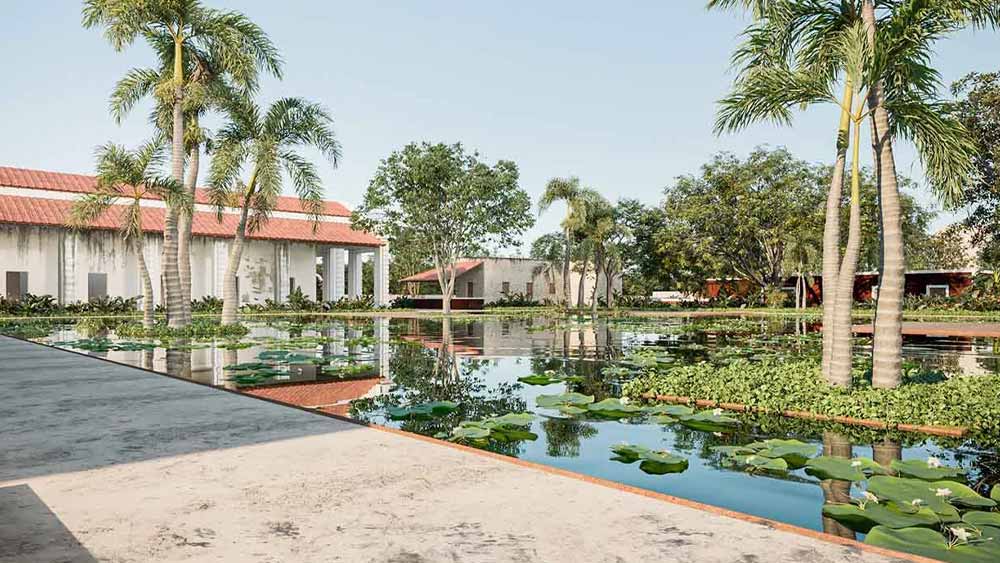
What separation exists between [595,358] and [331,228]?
35.0m

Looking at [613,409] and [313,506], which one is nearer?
[313,506]

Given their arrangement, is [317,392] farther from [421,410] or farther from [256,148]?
[256,148]

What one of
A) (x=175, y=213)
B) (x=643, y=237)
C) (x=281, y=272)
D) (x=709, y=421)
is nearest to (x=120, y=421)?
(x=709, y=421)

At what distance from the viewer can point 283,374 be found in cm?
1139

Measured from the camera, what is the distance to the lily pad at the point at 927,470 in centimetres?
502

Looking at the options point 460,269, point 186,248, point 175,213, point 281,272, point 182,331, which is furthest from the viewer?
point 460,269

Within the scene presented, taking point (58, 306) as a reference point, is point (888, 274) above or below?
above

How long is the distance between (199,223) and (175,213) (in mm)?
21932

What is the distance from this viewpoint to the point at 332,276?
151ft

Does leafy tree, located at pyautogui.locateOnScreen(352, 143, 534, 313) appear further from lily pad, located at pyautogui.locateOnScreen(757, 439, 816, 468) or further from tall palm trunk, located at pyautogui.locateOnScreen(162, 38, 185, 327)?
lily pad, located at pyautogui.locateOnScreen(757, 439, 816, 468)

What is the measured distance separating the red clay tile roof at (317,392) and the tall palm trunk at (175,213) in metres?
12.1

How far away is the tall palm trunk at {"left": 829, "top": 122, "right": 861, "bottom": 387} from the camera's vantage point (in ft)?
27.9

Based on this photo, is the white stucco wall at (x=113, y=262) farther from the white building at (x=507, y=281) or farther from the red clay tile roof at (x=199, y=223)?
the white building at (x=507, y=281)

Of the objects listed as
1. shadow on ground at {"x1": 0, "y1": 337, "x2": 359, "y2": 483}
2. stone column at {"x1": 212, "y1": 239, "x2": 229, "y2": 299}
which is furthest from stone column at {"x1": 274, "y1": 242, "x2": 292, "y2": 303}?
shadow on ground at {"x1": 0, "y1": 337, "x2": 359, "y2": 483}
